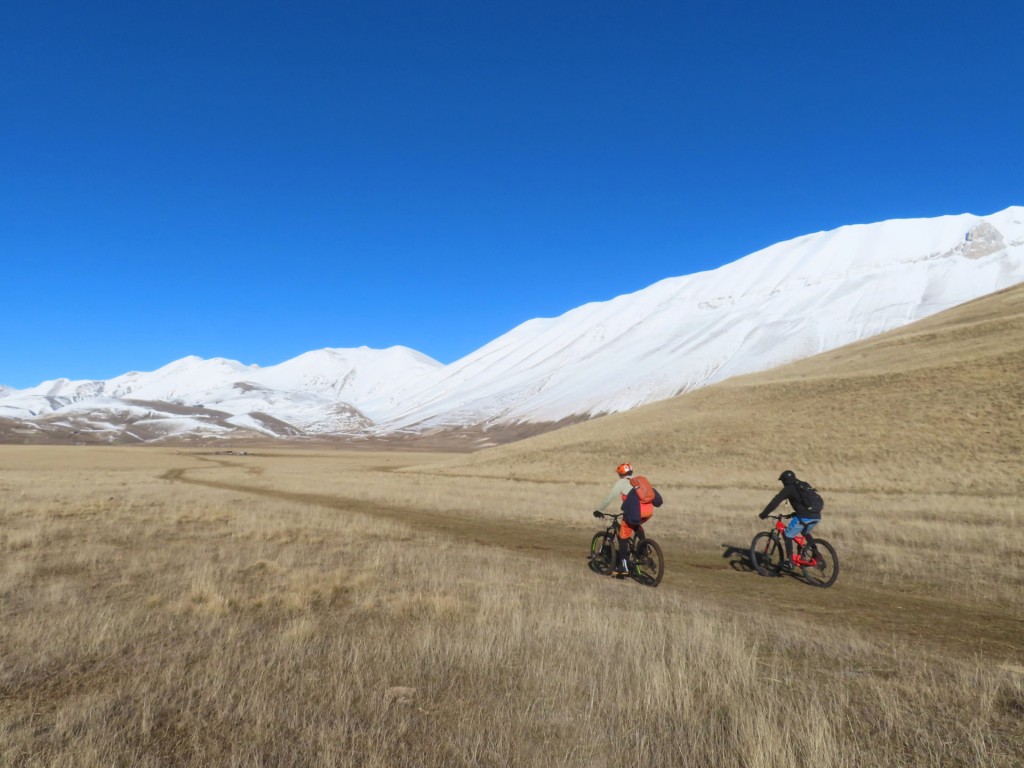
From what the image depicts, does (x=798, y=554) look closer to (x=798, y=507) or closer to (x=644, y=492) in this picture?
(x=798, y=507)

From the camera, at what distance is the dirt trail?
8555 millimetres

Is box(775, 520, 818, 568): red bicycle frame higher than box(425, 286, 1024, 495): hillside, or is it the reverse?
box(425, 286, 1024, 495): hillside

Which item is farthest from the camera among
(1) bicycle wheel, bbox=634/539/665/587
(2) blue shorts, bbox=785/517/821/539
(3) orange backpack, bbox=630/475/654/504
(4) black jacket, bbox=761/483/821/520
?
(2) blue shorts, bbox=785/517/821/539

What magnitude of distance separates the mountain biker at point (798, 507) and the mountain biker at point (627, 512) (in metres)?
2.67

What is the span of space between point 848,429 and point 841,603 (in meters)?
41.5

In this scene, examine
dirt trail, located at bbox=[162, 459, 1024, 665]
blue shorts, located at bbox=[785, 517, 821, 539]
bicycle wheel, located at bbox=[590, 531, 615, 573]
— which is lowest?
dirt trail, located at bbox=[162, 459, 1024, 665]

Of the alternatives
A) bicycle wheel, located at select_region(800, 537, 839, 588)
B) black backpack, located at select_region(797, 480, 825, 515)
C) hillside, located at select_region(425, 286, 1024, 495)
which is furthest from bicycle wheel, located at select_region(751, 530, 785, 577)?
hillside, located at select_region(425, 286, 1024, 495)

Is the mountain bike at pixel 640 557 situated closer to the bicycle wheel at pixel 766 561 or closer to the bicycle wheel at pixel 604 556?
the bicycle wheel at pixel 604 556

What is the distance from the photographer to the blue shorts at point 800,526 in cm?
1312

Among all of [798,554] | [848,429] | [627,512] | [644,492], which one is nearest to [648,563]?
[627,512]

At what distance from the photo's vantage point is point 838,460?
140 feet

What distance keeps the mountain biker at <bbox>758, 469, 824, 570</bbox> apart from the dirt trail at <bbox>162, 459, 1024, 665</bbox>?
102 cm

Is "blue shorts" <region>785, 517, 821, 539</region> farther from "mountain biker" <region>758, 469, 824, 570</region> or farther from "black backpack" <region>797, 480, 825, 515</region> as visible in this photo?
"black backpack" <region>797, 480, 825, 515</region>

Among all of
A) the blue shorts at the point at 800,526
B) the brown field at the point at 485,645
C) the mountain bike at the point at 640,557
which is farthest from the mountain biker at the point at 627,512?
the blue shorts at the point at 800,526
